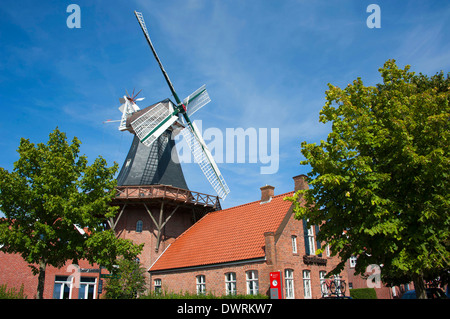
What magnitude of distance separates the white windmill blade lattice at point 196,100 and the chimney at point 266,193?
12.3 meters

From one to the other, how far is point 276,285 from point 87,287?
47.7 feet

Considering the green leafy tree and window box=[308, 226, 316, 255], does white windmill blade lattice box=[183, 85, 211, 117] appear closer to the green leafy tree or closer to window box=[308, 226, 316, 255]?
the green leafy tree

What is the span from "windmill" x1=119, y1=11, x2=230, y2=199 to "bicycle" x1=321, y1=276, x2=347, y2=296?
11.7 m

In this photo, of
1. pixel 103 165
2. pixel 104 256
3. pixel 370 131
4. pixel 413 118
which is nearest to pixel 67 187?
pixel 103 165

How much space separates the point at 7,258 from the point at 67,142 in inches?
391

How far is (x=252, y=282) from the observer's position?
18.7m

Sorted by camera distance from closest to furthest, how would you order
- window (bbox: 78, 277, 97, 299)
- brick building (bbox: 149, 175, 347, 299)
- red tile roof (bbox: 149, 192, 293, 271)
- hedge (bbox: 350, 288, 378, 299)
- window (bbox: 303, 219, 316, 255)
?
1. brick building (bbox: 149, 175, 347, 299)
2. red tile roof (bbox: 149, 192, 293, 271)
3. window (bbox: 303, 219, 316, 255)
4. window (bbox: 78, 277, 97, 299)
5. hedge (bbox: 350, 288, 378, 299)

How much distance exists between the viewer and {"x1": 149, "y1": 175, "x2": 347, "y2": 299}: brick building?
61.7ft

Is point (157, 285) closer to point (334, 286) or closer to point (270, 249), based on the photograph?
point (270, 249)

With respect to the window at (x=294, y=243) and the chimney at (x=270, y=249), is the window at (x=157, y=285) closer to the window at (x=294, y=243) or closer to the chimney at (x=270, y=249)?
the chimney at (x=270, y=249)

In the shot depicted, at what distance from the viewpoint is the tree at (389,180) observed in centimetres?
1010

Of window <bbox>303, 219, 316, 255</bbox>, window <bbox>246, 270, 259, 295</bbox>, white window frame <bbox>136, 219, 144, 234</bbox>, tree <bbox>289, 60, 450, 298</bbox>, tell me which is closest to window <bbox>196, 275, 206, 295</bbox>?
window <bbox>246, 270, 259, 295</bbox>

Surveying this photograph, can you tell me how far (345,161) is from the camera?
36.8 feet
